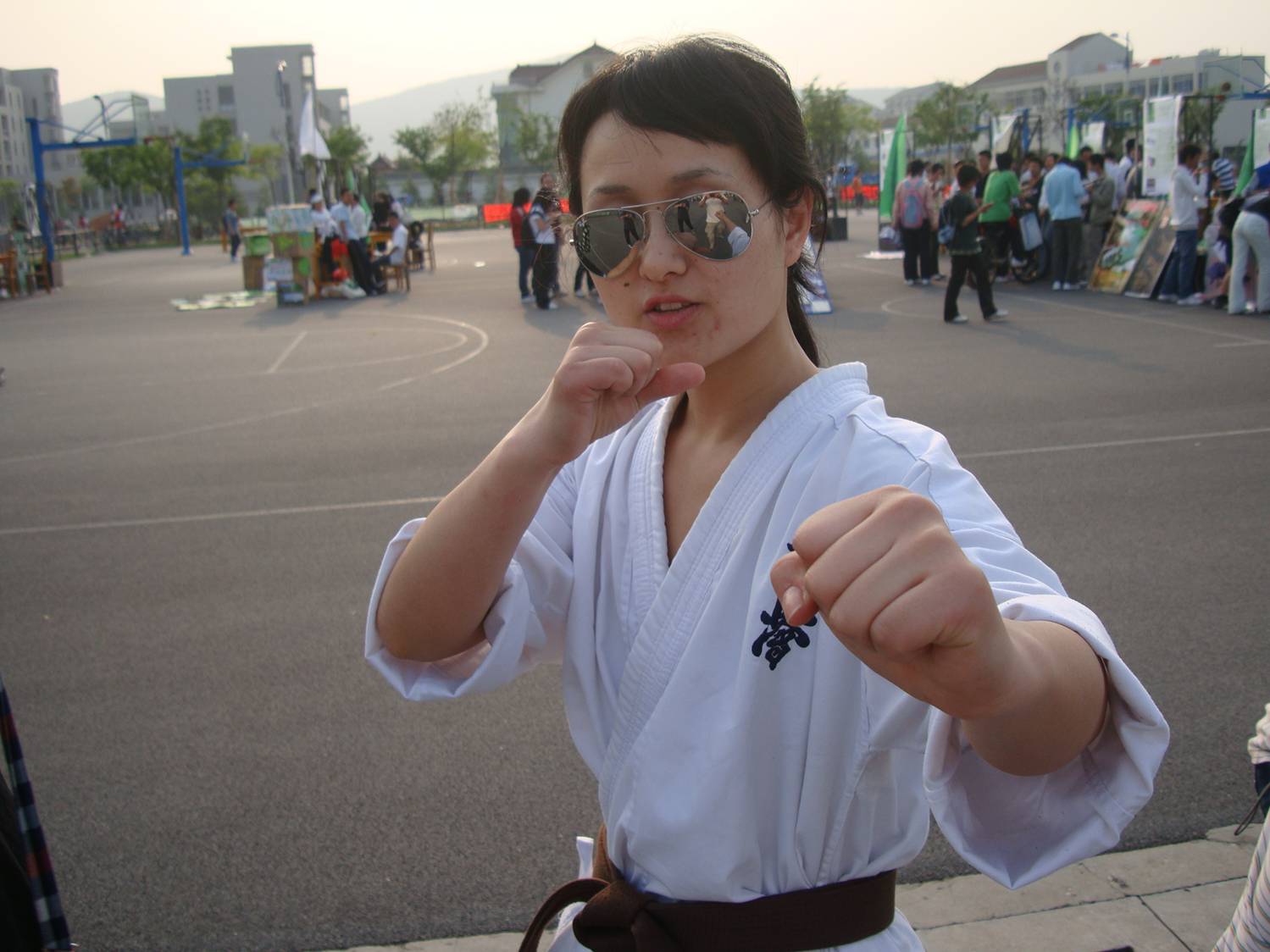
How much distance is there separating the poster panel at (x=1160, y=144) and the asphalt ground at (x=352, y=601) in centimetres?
367

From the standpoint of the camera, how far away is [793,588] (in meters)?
0.97

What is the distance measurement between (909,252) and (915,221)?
2.76ft

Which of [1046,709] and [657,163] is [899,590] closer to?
[1046,709]

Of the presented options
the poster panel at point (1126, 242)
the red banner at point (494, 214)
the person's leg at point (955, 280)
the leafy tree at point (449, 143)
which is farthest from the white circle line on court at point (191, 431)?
the leafy tree at point (449, 143)

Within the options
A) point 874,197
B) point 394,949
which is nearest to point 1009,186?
point 394,949

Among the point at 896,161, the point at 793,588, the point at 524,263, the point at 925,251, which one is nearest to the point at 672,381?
the point at 793,588

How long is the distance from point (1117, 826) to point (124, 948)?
2799 millimetres

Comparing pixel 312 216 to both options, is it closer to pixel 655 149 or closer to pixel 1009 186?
pixel 1009 186

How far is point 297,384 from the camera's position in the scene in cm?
1189

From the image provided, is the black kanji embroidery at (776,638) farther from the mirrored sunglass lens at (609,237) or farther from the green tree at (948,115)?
the green tree at (948,115)

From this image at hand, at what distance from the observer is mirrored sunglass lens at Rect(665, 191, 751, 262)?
1.47 meters

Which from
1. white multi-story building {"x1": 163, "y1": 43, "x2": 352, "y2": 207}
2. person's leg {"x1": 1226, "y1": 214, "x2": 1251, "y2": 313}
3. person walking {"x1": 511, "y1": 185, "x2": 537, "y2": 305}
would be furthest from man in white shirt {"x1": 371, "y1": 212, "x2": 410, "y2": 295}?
white multi-story building {"x1": 163, "y1": 43, "x2": 352, "y2": 207}

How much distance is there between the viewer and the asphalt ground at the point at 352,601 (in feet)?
10.9

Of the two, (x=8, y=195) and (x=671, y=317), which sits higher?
(x=8, y=195)
